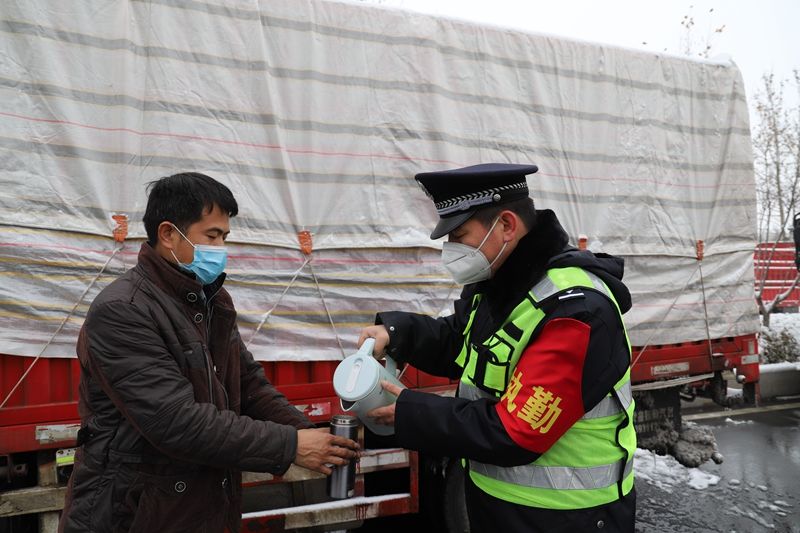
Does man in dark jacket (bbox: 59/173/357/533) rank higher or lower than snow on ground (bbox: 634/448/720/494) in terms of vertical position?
higher

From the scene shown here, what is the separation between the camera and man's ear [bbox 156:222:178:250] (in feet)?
6.15

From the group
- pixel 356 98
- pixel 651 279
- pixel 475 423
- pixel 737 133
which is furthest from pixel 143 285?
pixel 737 133

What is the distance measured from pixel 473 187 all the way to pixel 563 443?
0.79 m

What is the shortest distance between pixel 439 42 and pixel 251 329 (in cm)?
189

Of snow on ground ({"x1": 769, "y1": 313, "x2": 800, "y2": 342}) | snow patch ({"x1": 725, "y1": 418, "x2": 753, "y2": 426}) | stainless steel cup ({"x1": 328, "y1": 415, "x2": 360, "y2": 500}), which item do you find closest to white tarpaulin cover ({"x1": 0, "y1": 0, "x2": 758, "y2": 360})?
stainless steel cup ({"x1": 328, "y1": 415, "x2": 360, "y2": 500})

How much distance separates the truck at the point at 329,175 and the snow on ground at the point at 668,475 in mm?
890

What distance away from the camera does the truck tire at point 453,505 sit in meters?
3.46

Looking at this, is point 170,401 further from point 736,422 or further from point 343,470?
point 736,422

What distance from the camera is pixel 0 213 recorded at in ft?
7.80

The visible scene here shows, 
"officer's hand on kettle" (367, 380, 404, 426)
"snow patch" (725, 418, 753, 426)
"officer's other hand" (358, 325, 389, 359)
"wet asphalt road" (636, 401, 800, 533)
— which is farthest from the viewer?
"snow patch" (725, 418, 753, 426)

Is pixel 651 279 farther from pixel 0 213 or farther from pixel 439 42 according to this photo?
pixel 0 213

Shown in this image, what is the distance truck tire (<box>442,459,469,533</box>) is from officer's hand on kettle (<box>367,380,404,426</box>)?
5.93ft

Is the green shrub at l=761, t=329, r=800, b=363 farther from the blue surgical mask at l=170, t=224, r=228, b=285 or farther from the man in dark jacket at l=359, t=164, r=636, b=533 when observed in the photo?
the blue surgical mask at l=170, t=224, r=228, b=285

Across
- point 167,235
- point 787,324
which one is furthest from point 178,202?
point 787,324
